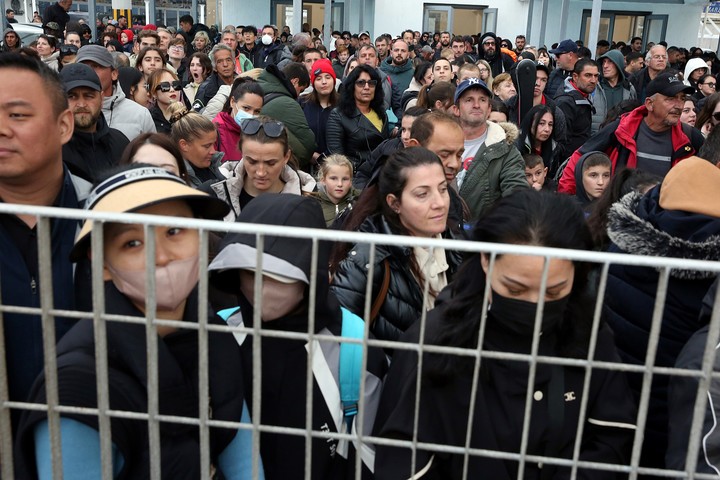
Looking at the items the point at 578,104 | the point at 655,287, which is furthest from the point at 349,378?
the point at 578,104

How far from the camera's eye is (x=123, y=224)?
1.49m

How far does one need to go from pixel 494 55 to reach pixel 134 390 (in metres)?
→ 14.1

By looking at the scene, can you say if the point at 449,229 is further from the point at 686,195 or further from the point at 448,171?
the point at 686,195

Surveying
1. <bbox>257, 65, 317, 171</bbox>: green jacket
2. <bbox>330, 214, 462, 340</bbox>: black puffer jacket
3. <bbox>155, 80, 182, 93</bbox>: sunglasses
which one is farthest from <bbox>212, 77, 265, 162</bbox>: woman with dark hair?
<bbox>330, 214, 462, 340</bbox>: black puffer jacket

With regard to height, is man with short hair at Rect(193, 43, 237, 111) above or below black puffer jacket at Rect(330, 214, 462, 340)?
above

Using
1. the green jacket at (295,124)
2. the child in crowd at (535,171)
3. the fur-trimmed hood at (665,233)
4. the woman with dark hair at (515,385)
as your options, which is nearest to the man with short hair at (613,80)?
the child in crowd at (535,171)

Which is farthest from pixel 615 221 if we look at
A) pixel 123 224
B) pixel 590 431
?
pixel 123 224

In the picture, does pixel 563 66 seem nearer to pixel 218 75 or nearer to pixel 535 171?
pixel 535 171

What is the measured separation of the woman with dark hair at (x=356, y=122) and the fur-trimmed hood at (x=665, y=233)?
434cm

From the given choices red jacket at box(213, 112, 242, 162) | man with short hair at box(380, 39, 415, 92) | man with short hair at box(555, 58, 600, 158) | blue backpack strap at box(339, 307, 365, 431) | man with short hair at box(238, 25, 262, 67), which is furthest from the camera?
man with short hair at box(238, 25, 262, 67)

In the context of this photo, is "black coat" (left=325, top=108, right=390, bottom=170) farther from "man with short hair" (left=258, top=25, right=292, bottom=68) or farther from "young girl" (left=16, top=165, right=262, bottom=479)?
"man with short hair" (left=258, top=25, right=292, bottom=68)

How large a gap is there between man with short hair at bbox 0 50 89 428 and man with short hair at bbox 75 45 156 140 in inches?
121

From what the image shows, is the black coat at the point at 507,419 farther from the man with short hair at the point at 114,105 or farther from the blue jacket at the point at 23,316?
the man with short hair at the point at 114,105

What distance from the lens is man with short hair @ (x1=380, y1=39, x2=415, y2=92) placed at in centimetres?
1069
